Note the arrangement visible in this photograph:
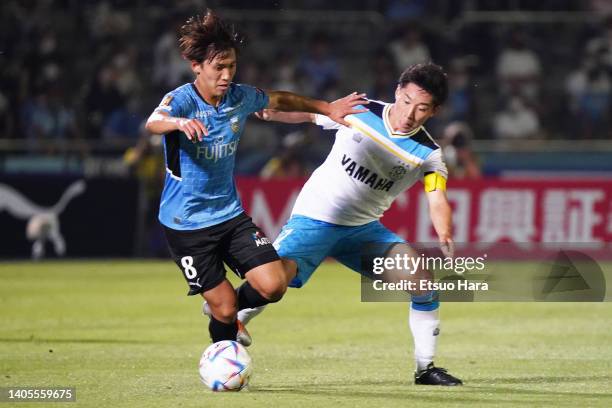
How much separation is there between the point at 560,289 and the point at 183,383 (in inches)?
236

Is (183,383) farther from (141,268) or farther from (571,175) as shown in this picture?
(571,175)

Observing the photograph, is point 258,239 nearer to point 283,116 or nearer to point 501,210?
point 283,116

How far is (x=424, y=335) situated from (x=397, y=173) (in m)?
1.10

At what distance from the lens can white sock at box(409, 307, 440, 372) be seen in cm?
787

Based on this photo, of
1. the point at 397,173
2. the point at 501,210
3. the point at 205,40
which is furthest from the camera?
the point at 501,210

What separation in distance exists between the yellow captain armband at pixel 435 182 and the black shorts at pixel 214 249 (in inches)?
43.9

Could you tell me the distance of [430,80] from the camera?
304 inches

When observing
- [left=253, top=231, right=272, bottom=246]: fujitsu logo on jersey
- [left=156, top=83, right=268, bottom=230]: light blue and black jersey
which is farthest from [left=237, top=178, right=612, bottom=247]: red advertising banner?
[left=156, top=83, right=268, bottom=230]: light blue and black jersey

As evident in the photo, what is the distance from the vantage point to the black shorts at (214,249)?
7.64 metres

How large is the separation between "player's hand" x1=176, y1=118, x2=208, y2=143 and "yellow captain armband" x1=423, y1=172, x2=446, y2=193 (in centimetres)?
170

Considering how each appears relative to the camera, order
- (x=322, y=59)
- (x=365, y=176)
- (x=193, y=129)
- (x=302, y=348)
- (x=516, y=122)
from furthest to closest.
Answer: (x=322, y=59) < (x=516, y=122) < (x=302, y=348) < (x=365, y=176) < (x=193, y=129)

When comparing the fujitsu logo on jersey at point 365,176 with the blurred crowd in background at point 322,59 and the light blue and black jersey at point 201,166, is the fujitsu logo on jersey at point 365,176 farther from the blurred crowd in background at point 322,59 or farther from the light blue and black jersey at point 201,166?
the blurred crowd in background at point 322,59

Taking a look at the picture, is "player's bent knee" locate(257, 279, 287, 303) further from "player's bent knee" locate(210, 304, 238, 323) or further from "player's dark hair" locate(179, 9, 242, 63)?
"player's dark hair" locate(179, 9, 242, 63)

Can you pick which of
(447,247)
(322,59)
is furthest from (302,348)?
(322,59)
